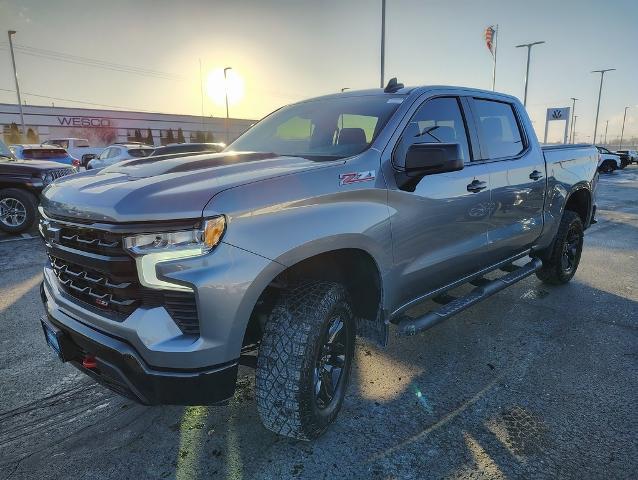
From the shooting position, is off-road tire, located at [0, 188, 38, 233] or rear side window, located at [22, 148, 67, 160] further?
rear side window, located at [22, 148, 67, 160]

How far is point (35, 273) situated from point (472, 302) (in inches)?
201

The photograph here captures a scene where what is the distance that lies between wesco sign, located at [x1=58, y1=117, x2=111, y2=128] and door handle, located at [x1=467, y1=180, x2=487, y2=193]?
177ft

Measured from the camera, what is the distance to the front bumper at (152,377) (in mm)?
1834

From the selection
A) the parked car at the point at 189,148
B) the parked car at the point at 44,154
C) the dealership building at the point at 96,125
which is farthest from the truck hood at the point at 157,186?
the dealership building at the point at 96,125

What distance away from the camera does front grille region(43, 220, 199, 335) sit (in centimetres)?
182

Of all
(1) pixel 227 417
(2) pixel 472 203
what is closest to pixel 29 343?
(1) pixel 227 417

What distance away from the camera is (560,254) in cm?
480

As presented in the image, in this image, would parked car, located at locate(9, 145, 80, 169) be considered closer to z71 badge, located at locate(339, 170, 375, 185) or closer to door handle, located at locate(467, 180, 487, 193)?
door handle, located at locate(467, 180, 487, 193)

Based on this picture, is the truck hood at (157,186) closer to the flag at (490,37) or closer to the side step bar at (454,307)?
the side step bar at (454,307)

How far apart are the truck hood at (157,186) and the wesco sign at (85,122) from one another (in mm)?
53527

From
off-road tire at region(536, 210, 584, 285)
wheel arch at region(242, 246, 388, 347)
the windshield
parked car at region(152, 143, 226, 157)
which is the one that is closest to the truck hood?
the windshield

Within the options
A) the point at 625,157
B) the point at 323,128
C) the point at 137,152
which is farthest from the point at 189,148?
the point at 625,157

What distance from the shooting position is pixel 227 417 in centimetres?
262

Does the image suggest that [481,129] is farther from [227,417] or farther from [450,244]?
[227,417]
